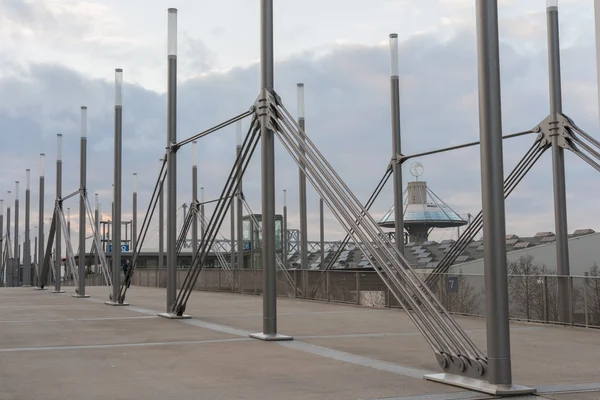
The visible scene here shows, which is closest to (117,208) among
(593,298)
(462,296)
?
(462,296)

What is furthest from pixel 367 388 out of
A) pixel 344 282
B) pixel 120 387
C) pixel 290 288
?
pixel 290 288

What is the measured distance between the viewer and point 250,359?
11594mm

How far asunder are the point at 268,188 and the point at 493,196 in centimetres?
646

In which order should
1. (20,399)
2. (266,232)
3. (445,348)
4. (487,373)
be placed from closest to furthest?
(20,399) < (487,373) < (445,348) < (266,232)

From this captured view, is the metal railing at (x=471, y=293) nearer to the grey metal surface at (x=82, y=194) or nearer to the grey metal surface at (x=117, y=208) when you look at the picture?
the grey metal surface at (x=117, y=208)

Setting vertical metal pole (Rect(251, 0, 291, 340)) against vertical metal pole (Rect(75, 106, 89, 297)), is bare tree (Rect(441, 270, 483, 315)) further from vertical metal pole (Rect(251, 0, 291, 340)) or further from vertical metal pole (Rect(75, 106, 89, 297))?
vertical metal pole (Rect(75, 106, 89, 297))

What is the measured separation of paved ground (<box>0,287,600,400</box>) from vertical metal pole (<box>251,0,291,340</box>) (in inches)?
25.1

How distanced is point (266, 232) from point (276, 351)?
9.44 ft

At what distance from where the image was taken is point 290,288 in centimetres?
2939

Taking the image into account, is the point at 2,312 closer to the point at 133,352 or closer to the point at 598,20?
the point at 133,352

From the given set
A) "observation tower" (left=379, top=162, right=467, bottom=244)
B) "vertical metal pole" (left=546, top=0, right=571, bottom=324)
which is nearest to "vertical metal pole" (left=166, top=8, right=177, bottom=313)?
"vertical metal pole" (left=546, top=0, right=571, bottom=324)

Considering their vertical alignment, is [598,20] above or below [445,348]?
above

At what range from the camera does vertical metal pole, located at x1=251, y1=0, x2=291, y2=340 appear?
47.6ft

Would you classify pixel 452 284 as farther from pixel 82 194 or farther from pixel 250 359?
pixel 82 194
